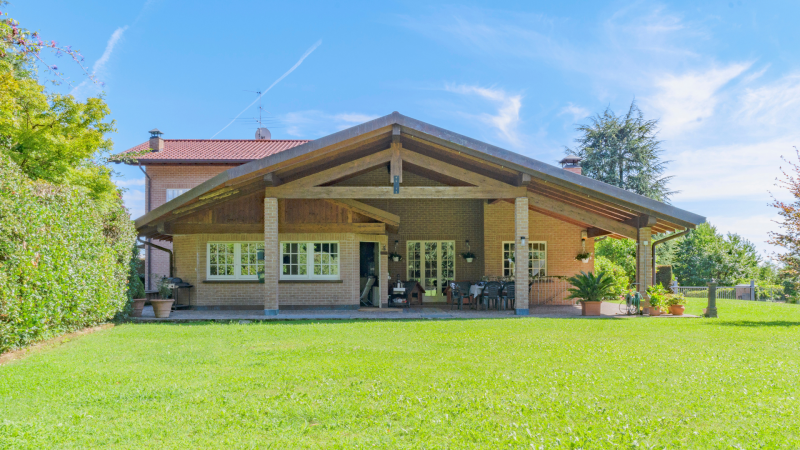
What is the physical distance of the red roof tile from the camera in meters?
20.0

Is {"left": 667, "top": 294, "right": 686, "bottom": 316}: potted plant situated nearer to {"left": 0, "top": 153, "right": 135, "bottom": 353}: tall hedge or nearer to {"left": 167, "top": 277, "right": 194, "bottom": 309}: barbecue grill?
{"left": 167, "top": 277, "right": 194, "bottom": 309}: barbecue grill

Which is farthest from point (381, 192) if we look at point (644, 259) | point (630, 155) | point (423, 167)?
point (630, 155)

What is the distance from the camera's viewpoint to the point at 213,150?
21250 mm

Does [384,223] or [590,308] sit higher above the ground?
[384,223]

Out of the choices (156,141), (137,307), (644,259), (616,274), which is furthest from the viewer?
(156,141)

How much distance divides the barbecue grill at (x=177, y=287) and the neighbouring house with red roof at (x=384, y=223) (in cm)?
12

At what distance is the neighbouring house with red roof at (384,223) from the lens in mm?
11930

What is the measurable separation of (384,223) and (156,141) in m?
11.3

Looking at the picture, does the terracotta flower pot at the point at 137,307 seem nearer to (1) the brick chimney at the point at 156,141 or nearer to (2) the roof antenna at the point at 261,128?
(1) the brick chimney at the point at 156,141

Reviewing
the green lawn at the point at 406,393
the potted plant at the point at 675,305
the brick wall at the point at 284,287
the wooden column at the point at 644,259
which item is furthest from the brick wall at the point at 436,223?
the green lawn at the point at 406,393

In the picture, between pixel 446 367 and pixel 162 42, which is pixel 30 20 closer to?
pixel 162 42

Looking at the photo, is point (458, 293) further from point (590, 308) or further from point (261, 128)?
point (261, 128)

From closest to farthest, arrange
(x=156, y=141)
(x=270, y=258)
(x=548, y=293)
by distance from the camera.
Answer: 1. (x=270, y=258)
2. (x=548, y=293)
3. (x=156, y=141)

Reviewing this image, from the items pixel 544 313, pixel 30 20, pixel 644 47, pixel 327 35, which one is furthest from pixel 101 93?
pixel 644 47
